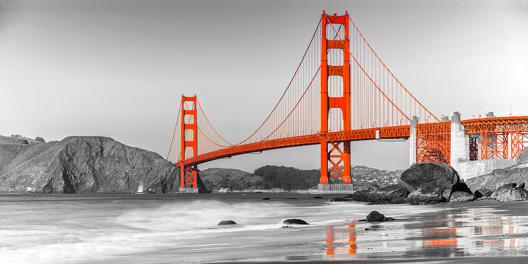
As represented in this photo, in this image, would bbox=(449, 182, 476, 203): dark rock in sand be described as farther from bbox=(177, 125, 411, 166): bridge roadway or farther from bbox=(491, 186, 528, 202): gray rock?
bbox=(177, 125, 411, 166): bridge roadway

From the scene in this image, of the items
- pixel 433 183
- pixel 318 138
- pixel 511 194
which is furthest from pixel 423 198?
pixel 318 138

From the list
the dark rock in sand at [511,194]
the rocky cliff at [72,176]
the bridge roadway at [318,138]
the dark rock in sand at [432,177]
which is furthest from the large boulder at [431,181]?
the rocky cliff at [72,176]

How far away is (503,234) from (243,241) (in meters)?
5.87

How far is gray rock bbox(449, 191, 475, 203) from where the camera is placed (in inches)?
1545

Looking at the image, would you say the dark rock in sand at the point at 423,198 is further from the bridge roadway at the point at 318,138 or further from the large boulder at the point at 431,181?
the bridge roadway at the point at 318,138

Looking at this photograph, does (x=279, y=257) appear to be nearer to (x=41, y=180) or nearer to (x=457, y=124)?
(x=457, y=124)

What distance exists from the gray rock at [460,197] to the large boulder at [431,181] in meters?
0.69

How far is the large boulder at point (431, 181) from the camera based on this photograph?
41500 millimetres

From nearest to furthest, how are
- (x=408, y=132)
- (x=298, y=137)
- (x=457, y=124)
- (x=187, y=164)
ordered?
(x=457, y=124)
(x=408, y=132)
(x=298, y=137)
(x=187, y=164)

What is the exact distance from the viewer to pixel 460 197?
39.7 m

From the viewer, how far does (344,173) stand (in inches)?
3255

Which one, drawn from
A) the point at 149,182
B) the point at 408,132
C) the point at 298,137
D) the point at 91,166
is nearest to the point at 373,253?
the point at 408,132

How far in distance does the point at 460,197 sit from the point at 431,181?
3463 millimetres

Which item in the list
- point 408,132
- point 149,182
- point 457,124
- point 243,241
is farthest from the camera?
point 149,182
